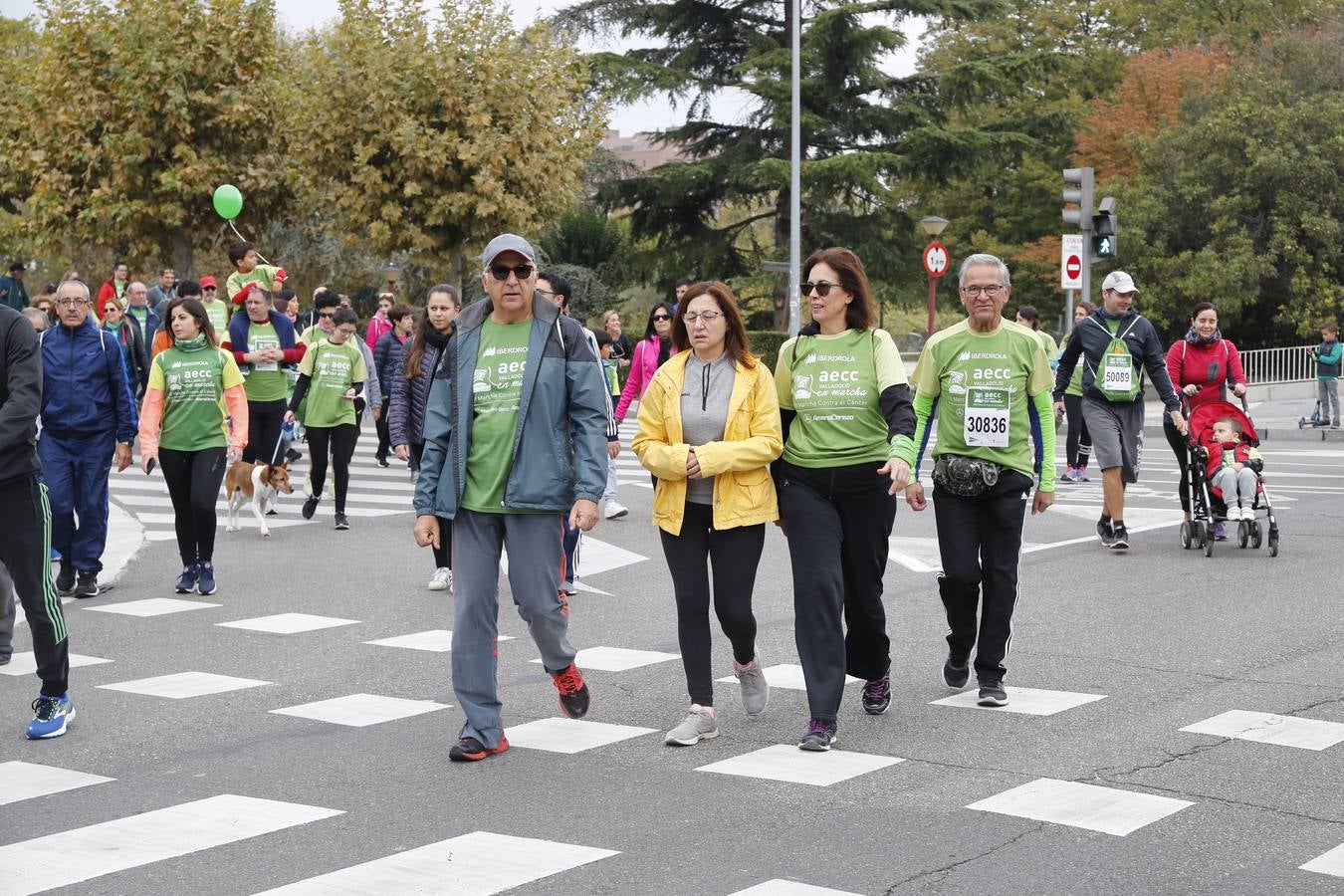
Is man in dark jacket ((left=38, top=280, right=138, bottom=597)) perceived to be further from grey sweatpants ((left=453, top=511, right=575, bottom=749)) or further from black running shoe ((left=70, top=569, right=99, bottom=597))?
grey sweatpants ((left=453, top=511, right=575, bottom=749))

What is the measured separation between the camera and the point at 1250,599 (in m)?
10.6

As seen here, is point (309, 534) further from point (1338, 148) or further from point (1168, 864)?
point (1338, 148)

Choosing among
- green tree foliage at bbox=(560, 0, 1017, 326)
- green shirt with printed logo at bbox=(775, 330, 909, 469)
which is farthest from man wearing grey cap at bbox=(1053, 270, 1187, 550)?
green tree foliage at bbox=(560, 0, 1017, 326)

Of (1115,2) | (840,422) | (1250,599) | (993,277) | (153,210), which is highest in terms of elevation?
(1115,2)

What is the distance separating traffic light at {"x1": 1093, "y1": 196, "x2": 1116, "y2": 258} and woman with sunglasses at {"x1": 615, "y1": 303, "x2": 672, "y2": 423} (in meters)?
10.6

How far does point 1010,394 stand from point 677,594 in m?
1.85

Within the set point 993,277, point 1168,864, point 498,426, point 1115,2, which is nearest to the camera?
point 1168,864

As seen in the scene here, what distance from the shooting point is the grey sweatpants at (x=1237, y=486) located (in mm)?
12820

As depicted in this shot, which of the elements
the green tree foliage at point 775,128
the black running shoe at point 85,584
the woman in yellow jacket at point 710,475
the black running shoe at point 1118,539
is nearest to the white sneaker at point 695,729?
the woman in yellow jacket at point 710,475

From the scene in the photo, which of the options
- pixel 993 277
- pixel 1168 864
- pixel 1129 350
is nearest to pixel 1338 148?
pixel 1129 350

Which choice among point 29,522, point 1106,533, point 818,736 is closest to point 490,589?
point 818,736

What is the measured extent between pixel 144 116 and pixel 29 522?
75.0 feet

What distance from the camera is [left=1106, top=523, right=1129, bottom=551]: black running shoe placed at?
13031 mm

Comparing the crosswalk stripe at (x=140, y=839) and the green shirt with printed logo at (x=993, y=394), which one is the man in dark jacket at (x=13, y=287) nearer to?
the green shirt with printed logo at (x=993, y=394)
